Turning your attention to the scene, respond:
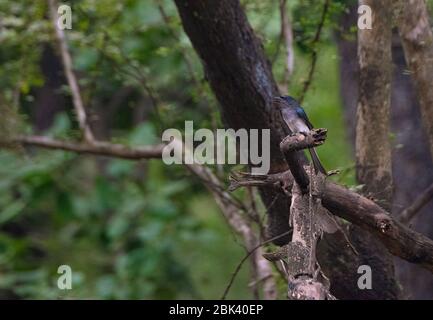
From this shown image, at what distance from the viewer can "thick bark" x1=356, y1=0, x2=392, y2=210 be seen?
441cm

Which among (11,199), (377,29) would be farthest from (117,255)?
(377,29)

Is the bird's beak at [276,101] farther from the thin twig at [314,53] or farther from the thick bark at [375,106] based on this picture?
the thin twig at [314,53]

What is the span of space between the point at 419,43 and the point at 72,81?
2.49m

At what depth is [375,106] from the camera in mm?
4453

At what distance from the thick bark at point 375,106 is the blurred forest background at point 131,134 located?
0.99 feet

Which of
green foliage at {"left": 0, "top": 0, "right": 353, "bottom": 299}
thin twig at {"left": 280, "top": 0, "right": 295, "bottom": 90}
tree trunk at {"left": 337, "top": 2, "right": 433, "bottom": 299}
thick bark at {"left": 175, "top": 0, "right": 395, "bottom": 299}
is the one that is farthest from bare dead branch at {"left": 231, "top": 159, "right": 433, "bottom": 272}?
tree trunk at {"left": 337, "top": 2, "right": 433, "bottom": 299}

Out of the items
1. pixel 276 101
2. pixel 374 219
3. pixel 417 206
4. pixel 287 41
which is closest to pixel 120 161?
pixel 287 41

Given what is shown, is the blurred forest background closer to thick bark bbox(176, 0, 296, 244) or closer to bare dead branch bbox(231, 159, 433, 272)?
thick bark bbox(176, 0, 296, 244)

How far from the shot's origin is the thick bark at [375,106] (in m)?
4.41

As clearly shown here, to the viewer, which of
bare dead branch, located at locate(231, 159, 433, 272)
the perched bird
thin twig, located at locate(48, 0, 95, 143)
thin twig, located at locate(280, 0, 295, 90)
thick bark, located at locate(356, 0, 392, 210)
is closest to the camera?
bare dead branch, located at locate(231, 159, 433, 272)

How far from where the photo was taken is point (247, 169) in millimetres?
4652

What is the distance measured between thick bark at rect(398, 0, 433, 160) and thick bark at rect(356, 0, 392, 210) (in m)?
0.15

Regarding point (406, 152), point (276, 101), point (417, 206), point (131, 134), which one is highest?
point (131, 134)

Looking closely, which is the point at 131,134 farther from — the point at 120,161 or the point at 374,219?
the point at 374,219
